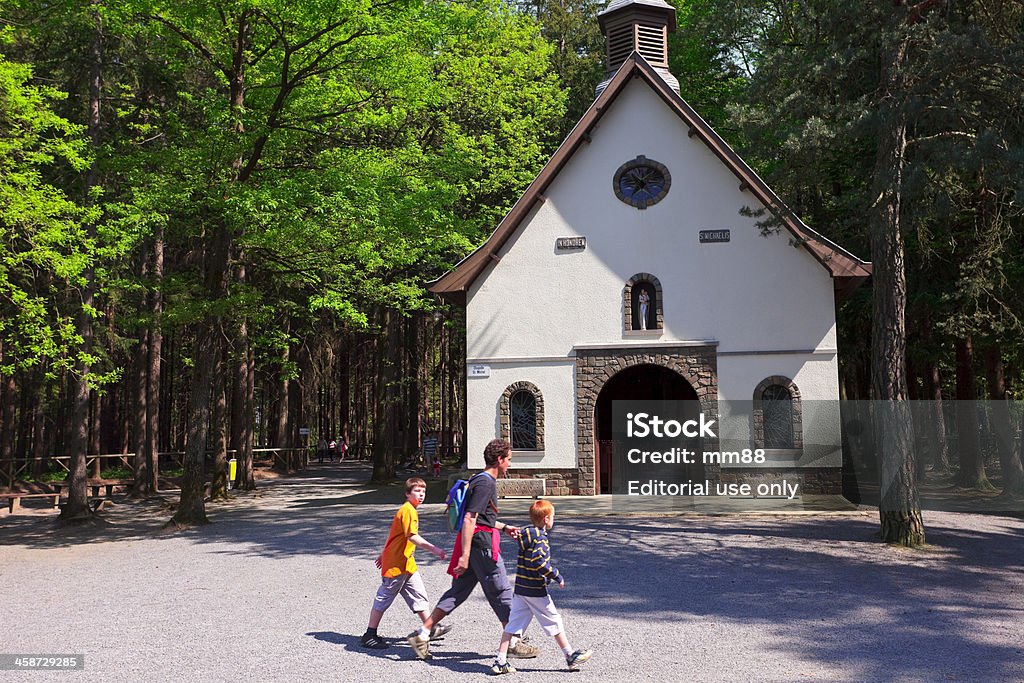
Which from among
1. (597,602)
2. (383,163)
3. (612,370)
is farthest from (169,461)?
(597,602)

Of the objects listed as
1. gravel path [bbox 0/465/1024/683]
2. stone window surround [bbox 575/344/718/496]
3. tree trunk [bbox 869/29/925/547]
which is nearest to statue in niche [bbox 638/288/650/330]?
stone window surround [bbox 575/344/718/496]

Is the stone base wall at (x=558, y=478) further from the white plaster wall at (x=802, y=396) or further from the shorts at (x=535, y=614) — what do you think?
the shorts at (x=535, y=614)

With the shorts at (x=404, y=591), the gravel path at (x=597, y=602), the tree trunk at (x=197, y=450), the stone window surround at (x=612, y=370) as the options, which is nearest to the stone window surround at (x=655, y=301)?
the stone window surround at (x=612, y=370)

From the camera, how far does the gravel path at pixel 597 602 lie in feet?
22.2

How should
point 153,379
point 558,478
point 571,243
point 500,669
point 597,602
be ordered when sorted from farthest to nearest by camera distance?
point 153,379 → point 571,243 → point 558,478 → point 597,602 → point 500,669

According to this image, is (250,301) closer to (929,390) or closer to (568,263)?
(568,263)

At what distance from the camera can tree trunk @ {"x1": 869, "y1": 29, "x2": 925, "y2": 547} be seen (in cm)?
1266

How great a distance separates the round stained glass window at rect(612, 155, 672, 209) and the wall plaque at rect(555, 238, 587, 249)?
4.59 ft

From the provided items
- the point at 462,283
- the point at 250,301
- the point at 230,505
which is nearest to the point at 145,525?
the point at 230,505

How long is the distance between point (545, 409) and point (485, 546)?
12.8 meters

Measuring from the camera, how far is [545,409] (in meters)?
19.6

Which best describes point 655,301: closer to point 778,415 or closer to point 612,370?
point 612,370

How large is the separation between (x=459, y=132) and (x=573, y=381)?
9.97 metres

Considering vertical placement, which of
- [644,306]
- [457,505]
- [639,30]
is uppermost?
[639,30]
